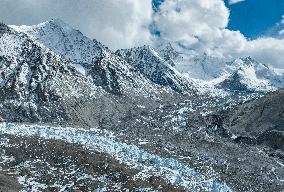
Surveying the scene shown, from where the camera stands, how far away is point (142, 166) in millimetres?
140125

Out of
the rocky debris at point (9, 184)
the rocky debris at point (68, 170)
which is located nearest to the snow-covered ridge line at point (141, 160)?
the rocky debris at point (68, 170)

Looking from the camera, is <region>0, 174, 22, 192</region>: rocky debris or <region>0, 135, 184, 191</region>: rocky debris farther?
<region>0, 135, 184, 191</region>: rocky debris

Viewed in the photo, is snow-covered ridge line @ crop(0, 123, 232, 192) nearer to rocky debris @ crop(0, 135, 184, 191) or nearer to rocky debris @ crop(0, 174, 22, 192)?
rocky debris @ crop(0, 135, 184, 191)

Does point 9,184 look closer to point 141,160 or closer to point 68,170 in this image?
point 68,170

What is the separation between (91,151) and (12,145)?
2320cm

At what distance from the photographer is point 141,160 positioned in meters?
148

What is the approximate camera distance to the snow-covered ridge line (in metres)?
134

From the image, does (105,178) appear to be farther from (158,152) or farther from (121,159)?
(158,152)

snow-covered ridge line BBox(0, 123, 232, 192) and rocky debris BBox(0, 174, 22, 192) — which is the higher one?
snow-covered ridge line BBox(0, 123, 232, 192)

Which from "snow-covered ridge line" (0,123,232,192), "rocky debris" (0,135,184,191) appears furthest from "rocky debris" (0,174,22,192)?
"snow-covered ridge line" (0,123,232,192)

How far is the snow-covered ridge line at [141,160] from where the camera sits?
134 meters

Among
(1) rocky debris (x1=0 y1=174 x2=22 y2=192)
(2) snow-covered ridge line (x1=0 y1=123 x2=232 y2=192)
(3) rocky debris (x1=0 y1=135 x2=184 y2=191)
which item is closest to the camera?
(1) rocky debris (x1=0 y1=174 x2=22 y2=192)

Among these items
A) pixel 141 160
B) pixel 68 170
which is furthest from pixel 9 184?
pixel 141 160

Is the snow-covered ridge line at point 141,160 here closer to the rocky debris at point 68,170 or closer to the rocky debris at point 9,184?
the rocky debris at point 68,170
